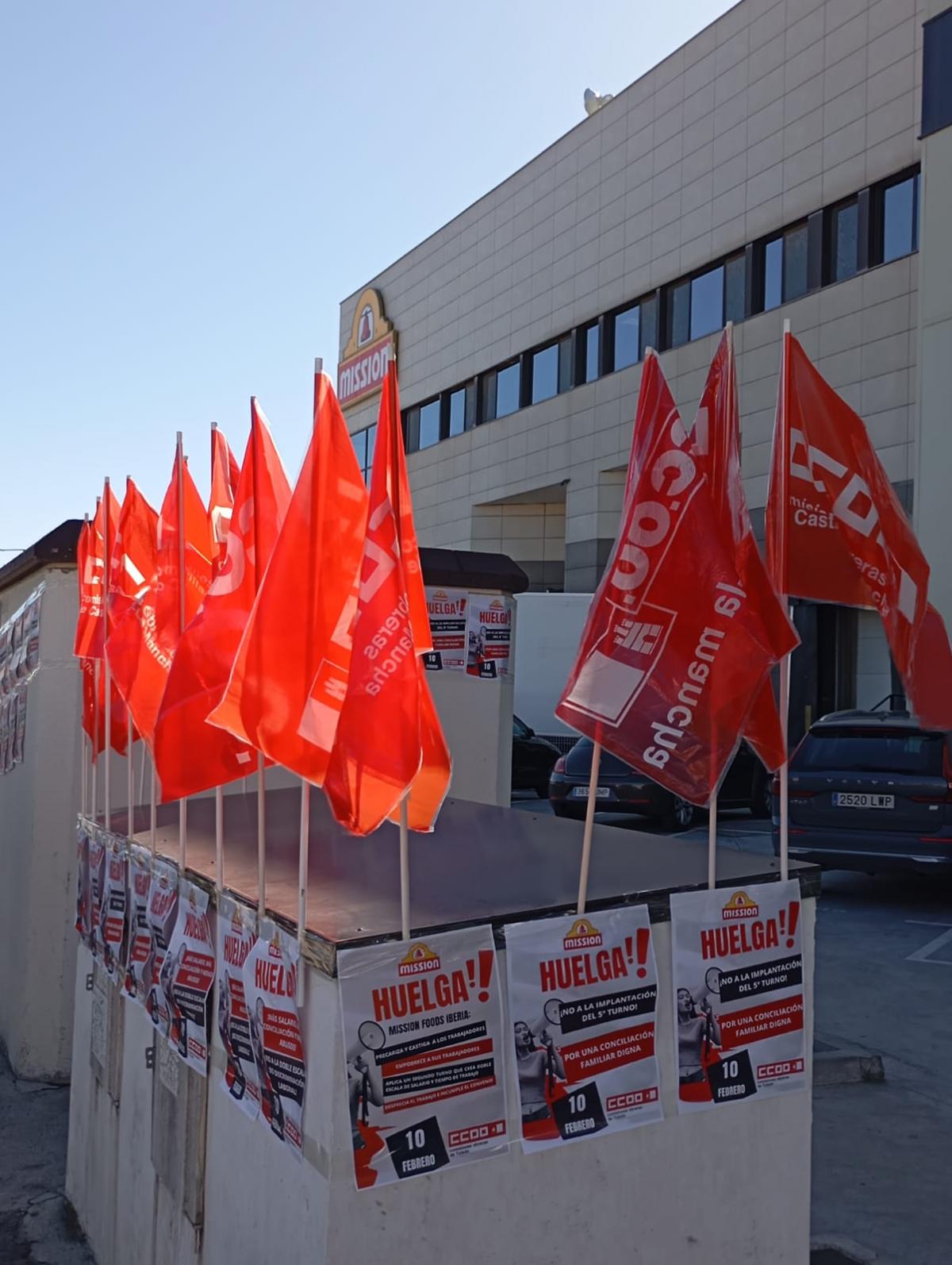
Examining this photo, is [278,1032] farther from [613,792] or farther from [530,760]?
[530,760]

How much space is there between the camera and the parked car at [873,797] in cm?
1133

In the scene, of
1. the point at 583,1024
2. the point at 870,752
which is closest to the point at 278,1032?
the point at 583,1024

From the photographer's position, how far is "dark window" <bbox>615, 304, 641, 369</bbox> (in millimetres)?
29781

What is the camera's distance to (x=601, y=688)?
342 cm

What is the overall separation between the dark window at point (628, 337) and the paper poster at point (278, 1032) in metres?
27.1

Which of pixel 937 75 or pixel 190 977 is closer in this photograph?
pixel 190 977

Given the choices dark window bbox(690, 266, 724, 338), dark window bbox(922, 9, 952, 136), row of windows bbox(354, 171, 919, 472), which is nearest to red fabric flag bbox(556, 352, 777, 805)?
dark window bbox(922, 9, 952, 136)

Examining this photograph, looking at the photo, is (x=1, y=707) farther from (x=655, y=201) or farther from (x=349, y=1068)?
(x=655, y=201)

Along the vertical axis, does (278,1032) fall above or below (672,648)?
below

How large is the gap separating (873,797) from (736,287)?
16.9 meters

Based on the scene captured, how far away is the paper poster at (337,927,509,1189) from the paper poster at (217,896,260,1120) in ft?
1.77

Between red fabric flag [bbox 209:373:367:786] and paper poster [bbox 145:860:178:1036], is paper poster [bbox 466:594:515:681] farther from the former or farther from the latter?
red fabric flag [bbox 209:373:367:786]

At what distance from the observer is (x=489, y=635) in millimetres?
8016

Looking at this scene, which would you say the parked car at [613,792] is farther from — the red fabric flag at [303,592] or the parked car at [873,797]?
the red fabric flag at [303,592]
